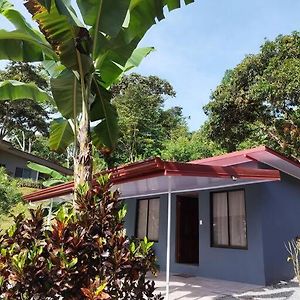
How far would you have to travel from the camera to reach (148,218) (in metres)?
11.9

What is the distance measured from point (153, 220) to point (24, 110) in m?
22.7

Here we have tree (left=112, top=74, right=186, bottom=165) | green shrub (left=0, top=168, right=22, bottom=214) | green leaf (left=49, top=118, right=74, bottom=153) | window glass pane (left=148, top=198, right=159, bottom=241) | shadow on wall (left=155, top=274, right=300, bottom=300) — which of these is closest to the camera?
shadow on wall (left=155, top=274, right=300, bottom=300)

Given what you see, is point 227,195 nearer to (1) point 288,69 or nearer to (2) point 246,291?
(2) point 246,291

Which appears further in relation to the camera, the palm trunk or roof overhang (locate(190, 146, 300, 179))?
roof overhang (locate(190, 146, 300, 179))

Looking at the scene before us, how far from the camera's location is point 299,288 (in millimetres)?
7523

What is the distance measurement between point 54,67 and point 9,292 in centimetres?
481

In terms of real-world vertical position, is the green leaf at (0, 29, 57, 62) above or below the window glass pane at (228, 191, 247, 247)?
above

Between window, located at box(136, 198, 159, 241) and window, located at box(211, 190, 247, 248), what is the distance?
2543 millimetres

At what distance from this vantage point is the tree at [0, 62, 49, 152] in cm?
2742

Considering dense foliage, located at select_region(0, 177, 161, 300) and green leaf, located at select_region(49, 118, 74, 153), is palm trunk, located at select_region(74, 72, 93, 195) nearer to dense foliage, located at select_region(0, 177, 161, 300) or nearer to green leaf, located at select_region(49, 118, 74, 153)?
dense foliage, located at select_region(0, 177, 161, 300)

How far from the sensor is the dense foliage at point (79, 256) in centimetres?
358

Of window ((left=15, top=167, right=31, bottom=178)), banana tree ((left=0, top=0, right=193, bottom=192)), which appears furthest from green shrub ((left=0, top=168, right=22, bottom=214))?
window ((left=15, top=167, right=31, bottom=178))

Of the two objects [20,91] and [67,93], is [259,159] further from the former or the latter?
[20,91]

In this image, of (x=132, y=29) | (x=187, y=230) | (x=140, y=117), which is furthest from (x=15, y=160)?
(x=132, y=29)
